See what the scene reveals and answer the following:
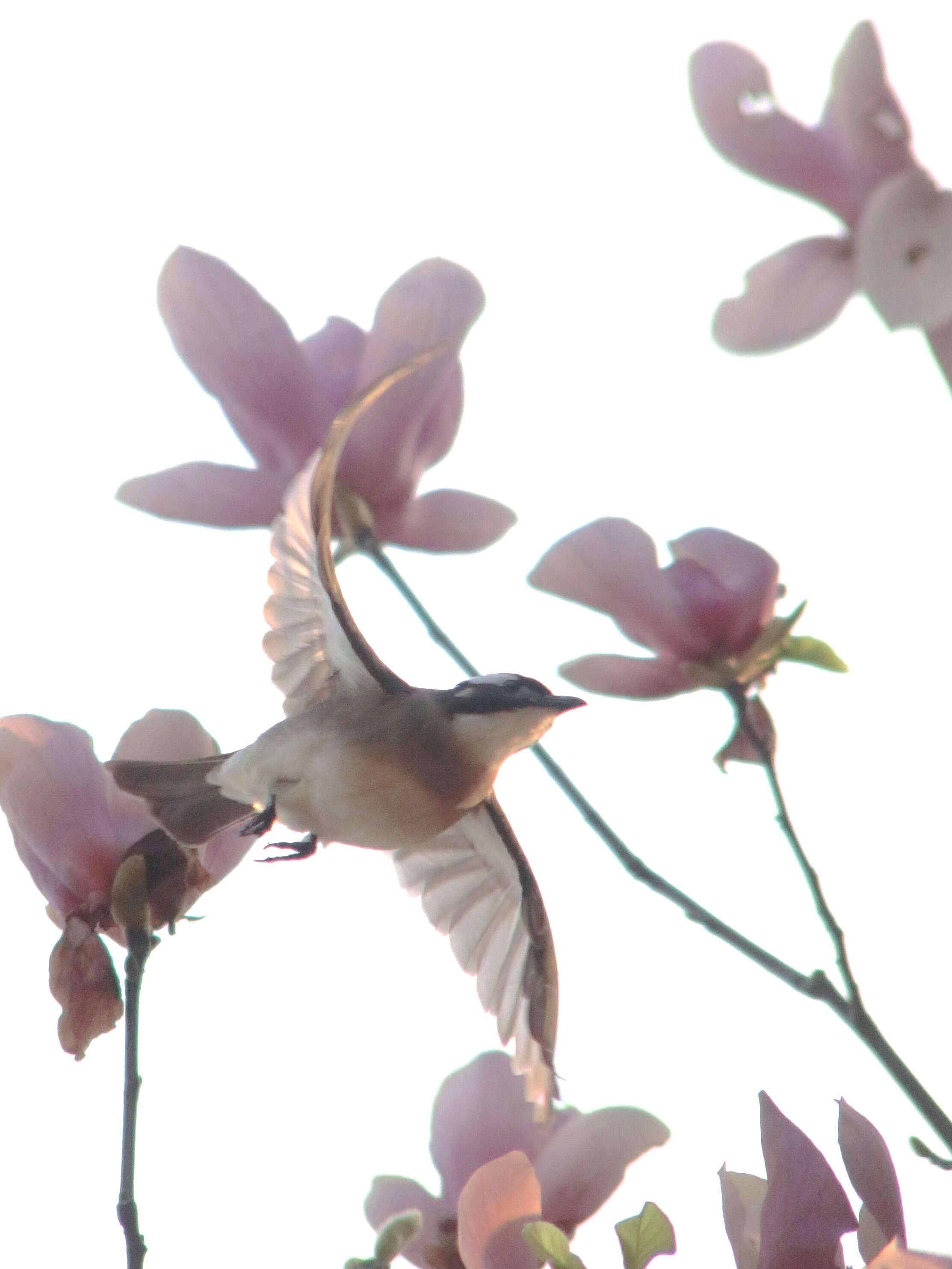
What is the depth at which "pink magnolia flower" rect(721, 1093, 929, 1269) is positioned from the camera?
103cm

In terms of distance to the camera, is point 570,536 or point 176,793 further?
point 176,793

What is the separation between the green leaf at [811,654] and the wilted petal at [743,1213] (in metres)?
0.48

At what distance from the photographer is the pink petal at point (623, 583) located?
1378mm

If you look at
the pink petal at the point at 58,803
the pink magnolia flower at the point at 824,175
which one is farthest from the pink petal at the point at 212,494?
the pink magnolia flower at the point at 824,175

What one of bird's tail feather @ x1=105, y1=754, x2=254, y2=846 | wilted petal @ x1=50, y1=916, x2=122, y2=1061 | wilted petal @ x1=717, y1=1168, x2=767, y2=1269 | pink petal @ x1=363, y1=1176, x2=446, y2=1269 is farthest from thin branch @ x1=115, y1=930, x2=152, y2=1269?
wilted petal @ x1=717, y1=1168, x2=767, y2=1269

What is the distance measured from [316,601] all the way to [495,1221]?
80cm

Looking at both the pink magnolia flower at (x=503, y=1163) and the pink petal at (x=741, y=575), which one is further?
the pink petal at (x=741, y=575)

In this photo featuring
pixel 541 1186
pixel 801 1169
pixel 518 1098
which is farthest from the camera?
pixel 518 1098

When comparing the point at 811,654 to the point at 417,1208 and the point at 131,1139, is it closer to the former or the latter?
the point at 417,1208

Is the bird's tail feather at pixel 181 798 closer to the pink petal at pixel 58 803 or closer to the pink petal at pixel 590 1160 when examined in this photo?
the pink petal at pixel 58 803

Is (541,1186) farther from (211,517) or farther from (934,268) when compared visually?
(934,268)

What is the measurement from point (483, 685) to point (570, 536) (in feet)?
1.01

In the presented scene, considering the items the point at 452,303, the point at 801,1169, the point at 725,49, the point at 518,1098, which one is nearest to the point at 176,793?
the point at 518,1098

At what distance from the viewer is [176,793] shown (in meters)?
1.58
